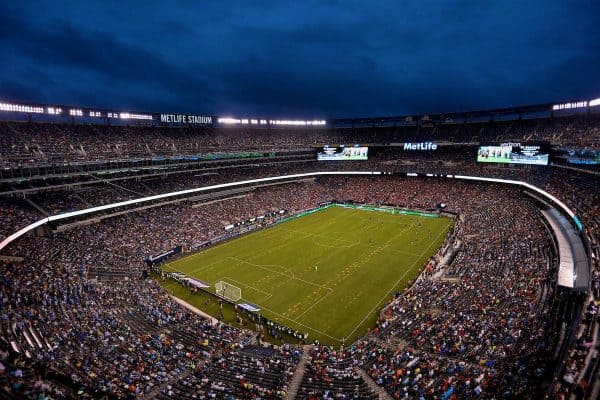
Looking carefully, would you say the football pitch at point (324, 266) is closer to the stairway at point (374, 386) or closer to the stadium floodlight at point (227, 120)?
the stairway at point (374, 386)

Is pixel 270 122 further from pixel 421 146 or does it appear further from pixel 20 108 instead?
pixel 20 108

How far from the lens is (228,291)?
31781 mm

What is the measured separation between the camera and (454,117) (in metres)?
80.1

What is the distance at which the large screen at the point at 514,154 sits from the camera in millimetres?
55272

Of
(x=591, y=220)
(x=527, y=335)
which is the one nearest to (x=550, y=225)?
(x=591, y=220)

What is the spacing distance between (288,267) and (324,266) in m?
3.80

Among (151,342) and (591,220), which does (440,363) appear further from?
(591,220)

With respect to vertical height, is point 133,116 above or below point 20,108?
above

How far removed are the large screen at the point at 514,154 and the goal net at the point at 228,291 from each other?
50330 mm

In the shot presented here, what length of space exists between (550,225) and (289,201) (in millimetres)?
39859

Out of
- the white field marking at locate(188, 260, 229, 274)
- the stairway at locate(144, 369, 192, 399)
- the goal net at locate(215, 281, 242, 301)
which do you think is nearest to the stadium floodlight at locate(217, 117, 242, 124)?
the white field marking at locate(188, 260, 229, 274)

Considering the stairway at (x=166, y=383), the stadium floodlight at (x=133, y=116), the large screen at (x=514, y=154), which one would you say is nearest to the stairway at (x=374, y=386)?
the stairway at (x=166, y=383)

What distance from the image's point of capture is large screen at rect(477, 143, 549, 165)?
55.3 metres

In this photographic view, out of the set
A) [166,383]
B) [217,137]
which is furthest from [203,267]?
[217,137]
